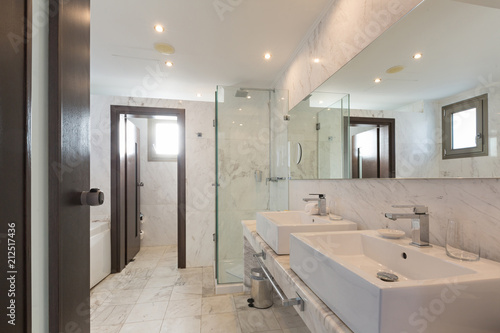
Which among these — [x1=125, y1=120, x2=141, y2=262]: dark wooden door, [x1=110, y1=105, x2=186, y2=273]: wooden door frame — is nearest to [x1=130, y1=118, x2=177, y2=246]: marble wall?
[x1=125, y1=120, x2=141, y2=262]: dark wooden door

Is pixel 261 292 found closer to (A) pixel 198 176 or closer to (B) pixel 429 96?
(A) pixel 198 176

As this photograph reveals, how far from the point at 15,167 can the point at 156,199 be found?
3916 millimetres

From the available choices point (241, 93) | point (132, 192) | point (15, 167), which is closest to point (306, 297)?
point (15, 167)

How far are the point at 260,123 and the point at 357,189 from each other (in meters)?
1.64

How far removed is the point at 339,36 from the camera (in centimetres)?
149

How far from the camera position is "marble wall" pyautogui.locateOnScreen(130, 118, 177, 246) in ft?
13.5

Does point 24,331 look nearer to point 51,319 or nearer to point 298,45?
point 51,319

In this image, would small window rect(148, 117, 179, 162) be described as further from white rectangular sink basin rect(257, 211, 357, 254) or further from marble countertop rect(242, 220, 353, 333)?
marble countertop rect(242, 220, 353, 333)

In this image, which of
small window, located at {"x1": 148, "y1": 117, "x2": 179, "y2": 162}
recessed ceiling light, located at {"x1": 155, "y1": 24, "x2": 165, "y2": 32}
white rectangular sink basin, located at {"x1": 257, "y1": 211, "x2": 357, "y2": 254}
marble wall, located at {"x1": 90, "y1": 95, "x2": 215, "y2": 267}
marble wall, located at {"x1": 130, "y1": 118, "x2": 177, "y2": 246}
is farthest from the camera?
small window, located at {"x1": 148, "y1": 117, "x2": 179, "y2": 162}

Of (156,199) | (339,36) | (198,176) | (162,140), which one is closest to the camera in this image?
(339,36)

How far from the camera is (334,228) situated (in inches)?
51.1

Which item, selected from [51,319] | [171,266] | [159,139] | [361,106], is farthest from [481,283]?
[159,139]

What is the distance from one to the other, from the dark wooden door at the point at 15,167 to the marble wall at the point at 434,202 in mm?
1313

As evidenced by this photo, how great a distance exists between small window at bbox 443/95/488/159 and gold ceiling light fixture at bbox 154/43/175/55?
7.20ft
